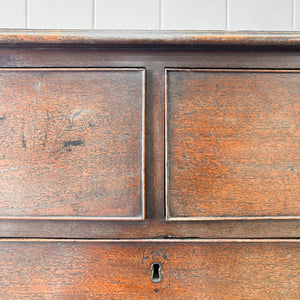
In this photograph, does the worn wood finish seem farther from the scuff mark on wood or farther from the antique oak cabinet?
the scuff mark on wood

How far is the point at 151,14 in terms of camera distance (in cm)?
88

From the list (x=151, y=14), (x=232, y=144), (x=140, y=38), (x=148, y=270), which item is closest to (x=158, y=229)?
(x=148, y=270)

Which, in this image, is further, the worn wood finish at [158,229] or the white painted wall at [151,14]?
the white painted wall at [151,14]

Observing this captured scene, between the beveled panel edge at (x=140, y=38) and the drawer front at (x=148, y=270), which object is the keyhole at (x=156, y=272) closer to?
the drawer front at (x=148, y=270)

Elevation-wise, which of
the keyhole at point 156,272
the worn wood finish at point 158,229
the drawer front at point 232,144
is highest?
the drawer front at point 232,144

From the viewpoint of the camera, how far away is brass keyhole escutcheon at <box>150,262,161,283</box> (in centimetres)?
45

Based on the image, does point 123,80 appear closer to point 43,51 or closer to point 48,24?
point 43,51

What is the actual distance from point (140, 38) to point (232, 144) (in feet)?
0.76

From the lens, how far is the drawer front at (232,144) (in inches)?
17.4

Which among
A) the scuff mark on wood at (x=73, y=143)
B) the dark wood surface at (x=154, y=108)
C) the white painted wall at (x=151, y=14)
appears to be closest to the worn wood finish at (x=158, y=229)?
the dark wood surface at (x=154, y=108)

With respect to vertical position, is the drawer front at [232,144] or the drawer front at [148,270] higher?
the drawer front at [232,144]

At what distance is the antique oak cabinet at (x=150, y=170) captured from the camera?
0.44 meters

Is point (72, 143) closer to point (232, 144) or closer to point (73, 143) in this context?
point (73, 143)

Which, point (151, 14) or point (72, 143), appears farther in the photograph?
point (151, 14)
